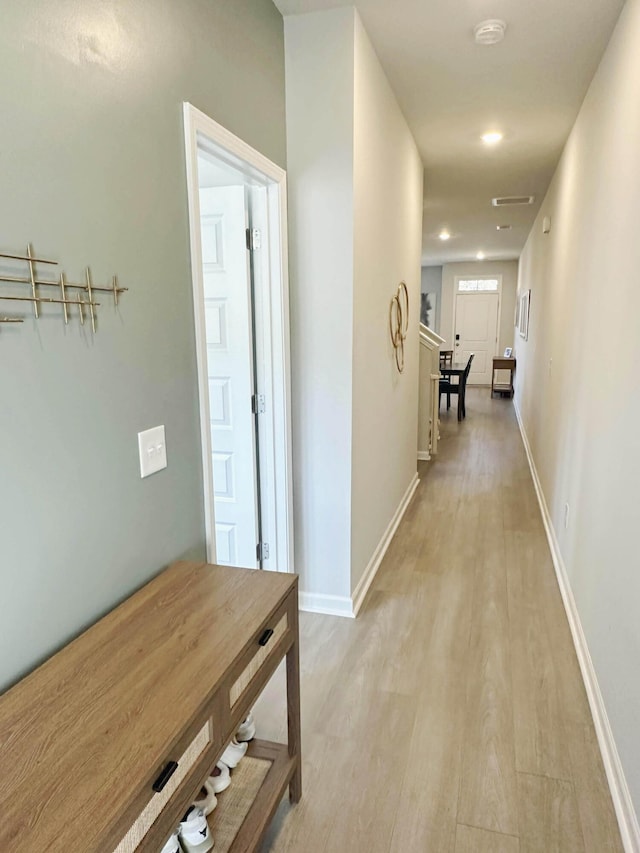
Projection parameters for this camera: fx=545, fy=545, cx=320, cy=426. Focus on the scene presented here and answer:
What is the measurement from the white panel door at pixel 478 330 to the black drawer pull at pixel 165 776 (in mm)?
11335

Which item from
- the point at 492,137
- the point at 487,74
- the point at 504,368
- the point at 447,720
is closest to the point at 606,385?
the point at 447,720

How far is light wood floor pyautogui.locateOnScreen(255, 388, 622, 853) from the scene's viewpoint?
1.56 metres

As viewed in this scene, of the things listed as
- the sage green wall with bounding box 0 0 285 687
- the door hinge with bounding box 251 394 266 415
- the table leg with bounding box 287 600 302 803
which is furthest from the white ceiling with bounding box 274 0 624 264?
the table leg with bounding box 287 600 302 803

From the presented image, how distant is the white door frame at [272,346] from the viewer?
5.64 ft

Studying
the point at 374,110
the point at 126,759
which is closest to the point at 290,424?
the point at 374,110

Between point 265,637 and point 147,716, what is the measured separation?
1.25ft

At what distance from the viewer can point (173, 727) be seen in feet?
3.12

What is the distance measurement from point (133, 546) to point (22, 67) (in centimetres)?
108

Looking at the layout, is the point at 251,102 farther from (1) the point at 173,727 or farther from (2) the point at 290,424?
(1) the point at 173,727

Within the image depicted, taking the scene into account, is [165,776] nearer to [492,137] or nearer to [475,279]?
[492,137]

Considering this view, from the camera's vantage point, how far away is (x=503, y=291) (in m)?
11.2

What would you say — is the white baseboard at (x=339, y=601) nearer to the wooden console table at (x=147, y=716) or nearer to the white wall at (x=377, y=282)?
the white wall at (x=377, y=282)

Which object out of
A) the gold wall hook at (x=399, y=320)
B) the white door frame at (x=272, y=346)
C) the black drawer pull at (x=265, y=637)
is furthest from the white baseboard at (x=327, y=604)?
the gold wall hook at (x=399, y=320)

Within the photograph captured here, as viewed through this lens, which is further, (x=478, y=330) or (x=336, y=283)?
(x=478, y=330)
